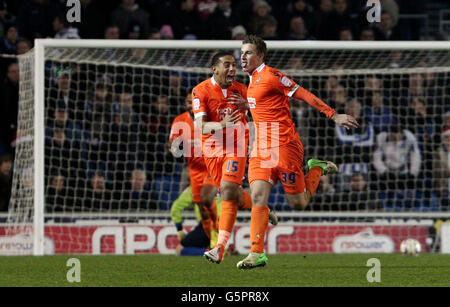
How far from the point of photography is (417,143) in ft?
39.8

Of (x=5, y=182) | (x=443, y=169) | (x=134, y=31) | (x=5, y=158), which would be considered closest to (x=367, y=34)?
(x=443, y=169)

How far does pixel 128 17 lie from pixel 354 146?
404 centimetres

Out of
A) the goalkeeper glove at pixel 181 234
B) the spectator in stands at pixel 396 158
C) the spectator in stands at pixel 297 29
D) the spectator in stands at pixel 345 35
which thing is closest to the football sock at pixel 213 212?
the goalkeeper glove at pixel 181 234

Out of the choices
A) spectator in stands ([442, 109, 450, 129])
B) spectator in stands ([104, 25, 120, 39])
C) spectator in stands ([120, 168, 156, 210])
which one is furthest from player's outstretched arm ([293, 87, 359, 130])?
spectator in stands ([104, 25, 120, 39])

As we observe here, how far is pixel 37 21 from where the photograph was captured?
12.7 meters

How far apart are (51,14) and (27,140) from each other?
2961mm

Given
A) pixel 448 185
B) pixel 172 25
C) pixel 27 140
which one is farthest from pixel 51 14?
pixel 448 185

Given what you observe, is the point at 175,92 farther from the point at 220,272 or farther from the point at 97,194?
the point at 220,272

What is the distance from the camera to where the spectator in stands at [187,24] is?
13.4m

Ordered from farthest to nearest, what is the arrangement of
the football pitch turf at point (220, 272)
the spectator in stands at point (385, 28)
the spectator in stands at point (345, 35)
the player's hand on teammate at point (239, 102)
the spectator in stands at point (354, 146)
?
the spectator in stands at point (385, 28) → the spectator in stands at point (345, 35) → the spectator in stands at point (354, 146) → the player's hand on teammate at point (239, 102) → the football pitch turf at point (220, 272)

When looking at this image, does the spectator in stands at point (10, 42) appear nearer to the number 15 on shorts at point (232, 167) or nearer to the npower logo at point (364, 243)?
the npower logo at point (364, 243)

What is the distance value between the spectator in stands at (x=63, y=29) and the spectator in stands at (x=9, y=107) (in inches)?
42.1

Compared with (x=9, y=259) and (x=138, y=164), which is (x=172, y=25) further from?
(x=9, y=259)

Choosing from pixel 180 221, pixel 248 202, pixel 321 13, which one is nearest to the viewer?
pixel 248 202
